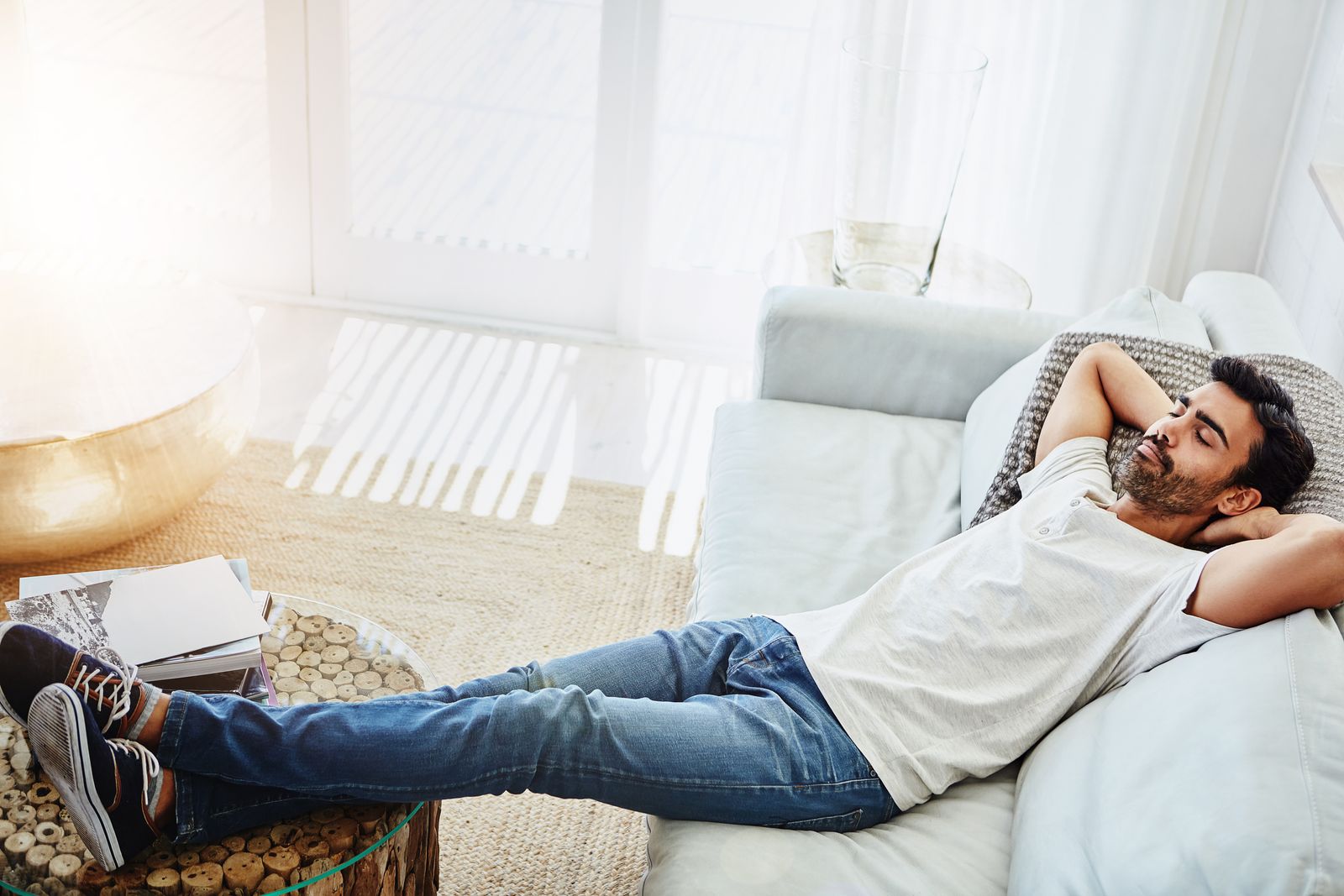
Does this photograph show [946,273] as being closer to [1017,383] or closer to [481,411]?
[1017,383]

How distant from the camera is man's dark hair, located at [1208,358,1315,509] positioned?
1.56 meters

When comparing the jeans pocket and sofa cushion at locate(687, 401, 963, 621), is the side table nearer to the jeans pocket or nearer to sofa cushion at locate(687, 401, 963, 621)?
sofa cushion at locate(687, 401, 963, 621)

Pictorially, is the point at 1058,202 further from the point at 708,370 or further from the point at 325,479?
the point at 325,479

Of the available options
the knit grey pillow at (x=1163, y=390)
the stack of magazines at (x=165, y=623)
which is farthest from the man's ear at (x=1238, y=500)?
the stack of magazines at (x=165, y=623)

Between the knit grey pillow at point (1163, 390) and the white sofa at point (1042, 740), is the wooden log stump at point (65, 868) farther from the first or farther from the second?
the knit grey pillow at point (1163, 390)

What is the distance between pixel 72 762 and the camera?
125 cm

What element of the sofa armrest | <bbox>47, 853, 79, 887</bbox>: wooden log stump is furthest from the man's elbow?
<bbox>47, 853, 79, 887</bbox>: wooden log stump

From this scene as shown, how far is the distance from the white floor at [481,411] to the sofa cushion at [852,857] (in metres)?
1.26

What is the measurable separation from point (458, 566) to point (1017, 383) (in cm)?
118

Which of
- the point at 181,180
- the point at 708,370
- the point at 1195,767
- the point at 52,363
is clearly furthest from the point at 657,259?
the point at 1195,767

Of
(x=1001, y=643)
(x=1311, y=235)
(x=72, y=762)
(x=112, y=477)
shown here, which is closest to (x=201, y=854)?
(x=72, y=762)

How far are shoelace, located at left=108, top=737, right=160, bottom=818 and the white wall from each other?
7.15ft

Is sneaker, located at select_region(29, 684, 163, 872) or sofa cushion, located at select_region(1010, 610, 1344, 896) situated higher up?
sofa cushion, located at select_region(1010, 610, 1344, 896)

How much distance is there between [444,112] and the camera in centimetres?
335
